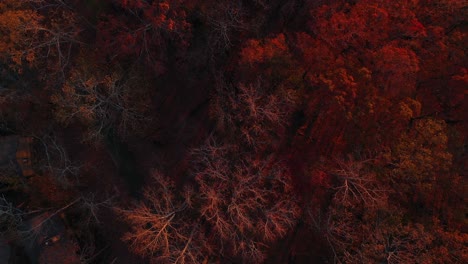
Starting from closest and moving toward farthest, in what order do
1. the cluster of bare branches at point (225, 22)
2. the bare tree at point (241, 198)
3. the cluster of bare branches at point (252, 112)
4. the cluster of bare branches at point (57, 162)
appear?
the bare tree at point (241, 198) → the cluster of bare branches at point (252, 112) → the cluster of bare branches at point (225, 22) → the cluster of bare branches at point (57, 162)

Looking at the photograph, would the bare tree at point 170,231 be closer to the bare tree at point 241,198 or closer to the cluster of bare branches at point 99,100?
the bare tree at point 241,198

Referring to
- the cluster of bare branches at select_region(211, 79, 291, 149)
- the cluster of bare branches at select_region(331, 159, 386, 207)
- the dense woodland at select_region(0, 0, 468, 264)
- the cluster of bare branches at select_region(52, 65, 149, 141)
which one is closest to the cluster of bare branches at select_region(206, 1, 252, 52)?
the dense woodland at select_region(0, 0, 468, 264)

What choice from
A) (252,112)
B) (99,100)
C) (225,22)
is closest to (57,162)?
(99,100)

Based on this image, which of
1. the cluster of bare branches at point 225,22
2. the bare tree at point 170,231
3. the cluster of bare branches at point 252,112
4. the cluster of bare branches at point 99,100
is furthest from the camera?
the cluster of bare branches at point 225,22

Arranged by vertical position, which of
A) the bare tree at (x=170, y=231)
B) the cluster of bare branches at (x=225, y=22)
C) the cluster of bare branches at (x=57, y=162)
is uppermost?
the cluster of bare branches at (x=225, y=22)

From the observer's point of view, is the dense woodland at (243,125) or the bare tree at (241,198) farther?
the bare tree at (241,198)

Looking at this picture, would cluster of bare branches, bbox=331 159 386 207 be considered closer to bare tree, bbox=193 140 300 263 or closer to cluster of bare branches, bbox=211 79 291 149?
bare tree, bbox=193 140 300 263

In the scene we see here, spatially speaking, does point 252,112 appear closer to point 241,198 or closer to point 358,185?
point 241,198

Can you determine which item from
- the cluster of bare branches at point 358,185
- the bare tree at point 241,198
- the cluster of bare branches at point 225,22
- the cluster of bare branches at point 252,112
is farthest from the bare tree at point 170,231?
the cluster of bare branches at point 225,22

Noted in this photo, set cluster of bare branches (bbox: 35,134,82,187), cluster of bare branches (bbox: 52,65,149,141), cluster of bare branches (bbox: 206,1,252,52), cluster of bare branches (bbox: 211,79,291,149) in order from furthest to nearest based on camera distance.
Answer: cluster of bare branches (bbox: 35,134,82,187) → cluster of bare branches (bbox: 206,1,252,52) → cluster of bare branches (bbox: 52,65,149,141) → cluster of bare branches (bbox: 211,79,291,149)

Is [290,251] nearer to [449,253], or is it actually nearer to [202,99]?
[449,253]
